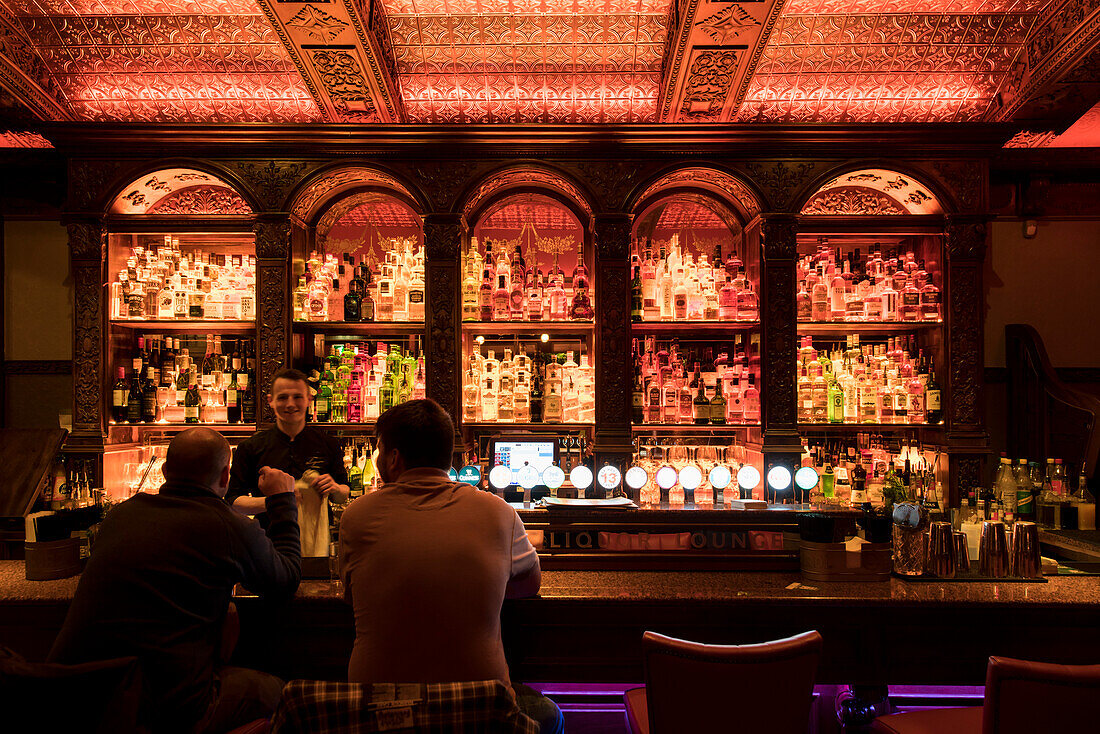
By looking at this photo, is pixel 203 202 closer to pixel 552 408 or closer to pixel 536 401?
pixel 536 401

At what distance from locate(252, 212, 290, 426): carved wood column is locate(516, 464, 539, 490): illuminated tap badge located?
1.40 meters

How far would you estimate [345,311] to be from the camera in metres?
3.90

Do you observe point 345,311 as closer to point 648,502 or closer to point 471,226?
point 471,226

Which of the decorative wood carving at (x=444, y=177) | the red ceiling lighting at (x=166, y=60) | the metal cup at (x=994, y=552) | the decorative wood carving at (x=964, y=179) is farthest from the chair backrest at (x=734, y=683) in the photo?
the red ceiling lighting at (x=166, y=60)

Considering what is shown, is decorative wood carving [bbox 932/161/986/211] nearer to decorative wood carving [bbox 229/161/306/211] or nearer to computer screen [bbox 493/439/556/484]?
computer screen [bbox 493/439/556/484]

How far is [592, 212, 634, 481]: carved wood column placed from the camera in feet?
11.9

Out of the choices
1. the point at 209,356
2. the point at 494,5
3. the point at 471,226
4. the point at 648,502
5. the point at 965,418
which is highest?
the point at 494,5

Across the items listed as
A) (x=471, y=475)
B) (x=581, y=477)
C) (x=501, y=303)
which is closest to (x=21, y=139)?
(x=501, y=303)

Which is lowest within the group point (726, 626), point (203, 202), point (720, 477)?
point (726, 626)

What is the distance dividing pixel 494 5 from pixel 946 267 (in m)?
2.80

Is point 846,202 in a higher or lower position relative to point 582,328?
higher

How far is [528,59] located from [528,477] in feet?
7.23

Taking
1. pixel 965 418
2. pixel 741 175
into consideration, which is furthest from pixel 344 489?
pixel 965 418

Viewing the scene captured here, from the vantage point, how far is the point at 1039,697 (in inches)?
59.1
